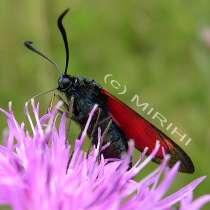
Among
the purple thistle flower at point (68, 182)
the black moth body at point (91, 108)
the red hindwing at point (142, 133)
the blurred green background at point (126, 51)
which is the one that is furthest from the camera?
the blurred green background at point (126, 51)

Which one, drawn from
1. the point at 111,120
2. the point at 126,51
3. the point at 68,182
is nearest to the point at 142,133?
the point at 111,120

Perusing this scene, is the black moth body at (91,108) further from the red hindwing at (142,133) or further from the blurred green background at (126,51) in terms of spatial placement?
the blurred green background at (126,51)

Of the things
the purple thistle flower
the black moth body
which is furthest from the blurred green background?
the purple thistle flower

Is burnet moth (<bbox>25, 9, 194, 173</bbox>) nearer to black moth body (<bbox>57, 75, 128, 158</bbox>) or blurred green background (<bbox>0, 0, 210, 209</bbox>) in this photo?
black moth body (<bbox>57, 75, 128, 158</bbox>)

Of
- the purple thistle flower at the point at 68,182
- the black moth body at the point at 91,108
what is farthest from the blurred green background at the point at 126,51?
the purple thistle flower at the point at 68,182

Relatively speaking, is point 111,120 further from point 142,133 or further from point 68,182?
point 68,182
